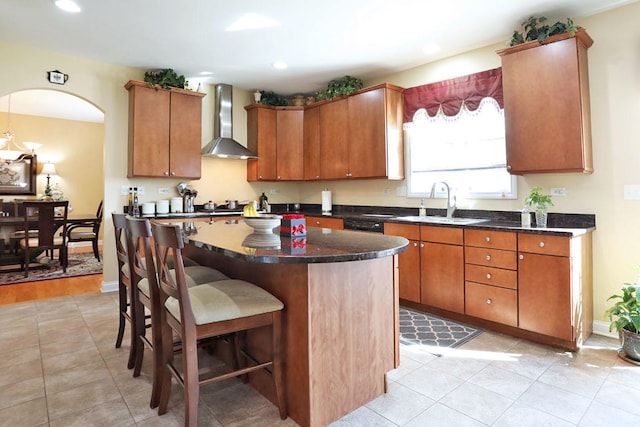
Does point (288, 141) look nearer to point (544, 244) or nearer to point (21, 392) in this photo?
point (544, 244)

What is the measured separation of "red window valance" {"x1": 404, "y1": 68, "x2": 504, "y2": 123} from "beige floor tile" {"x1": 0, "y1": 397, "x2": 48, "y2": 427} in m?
4.04

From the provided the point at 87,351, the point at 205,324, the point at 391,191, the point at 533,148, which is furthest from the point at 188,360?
the point at 391,191

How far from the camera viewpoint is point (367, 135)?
4438 millimetres

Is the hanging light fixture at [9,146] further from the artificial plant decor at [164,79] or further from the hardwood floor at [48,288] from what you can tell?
the artificial plant decor at [164,79]

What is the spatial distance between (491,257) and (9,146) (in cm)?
851

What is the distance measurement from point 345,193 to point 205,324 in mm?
3770

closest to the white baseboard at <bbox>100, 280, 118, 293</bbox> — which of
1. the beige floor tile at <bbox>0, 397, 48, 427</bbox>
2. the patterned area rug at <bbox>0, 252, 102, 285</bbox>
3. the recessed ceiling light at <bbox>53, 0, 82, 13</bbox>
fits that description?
the patterned area rug at <bbox>0, 252, 102, 285</bbox>

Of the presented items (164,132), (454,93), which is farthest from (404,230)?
(164,132)

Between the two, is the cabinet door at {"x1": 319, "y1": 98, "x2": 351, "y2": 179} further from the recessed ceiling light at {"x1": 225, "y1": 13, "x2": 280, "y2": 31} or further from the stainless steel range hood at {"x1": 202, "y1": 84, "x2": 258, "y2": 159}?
the recessed ceiling light at {"x1": 225, "y1": 13, "x2": 280, "y2": 31}

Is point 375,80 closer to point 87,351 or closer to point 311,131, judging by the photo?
point 311,131

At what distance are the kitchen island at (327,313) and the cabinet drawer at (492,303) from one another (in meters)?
1.31

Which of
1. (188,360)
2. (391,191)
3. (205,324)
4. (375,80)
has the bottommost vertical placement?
(188,360)

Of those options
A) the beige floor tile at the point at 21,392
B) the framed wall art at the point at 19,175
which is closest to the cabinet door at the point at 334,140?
the beige floor tile at the point at 21,392

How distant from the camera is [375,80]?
4844mm
